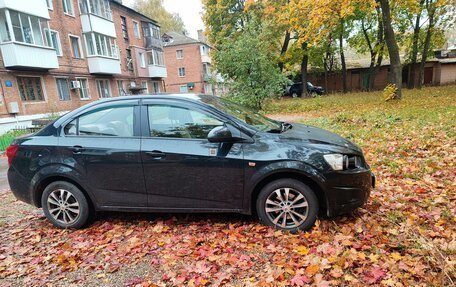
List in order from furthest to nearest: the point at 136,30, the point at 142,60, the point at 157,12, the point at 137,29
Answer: the point at 157,12, the point at 142,60, the point at 137,29, the point at 136,30

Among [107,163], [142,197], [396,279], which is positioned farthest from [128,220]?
[396,279]

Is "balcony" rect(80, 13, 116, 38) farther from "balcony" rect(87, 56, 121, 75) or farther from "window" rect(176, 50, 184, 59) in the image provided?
"window" rect(176, 50, 184, 59)

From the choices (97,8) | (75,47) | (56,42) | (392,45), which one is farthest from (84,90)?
(392,45)

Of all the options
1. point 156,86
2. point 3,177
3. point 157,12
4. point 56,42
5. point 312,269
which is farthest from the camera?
point 157,12

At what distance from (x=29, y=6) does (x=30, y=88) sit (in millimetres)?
4826

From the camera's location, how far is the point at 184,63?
45656mm

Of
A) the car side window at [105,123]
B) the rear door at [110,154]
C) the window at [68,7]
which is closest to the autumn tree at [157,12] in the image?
the window at [68,7]

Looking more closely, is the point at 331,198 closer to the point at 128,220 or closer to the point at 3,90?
the point at 128,220

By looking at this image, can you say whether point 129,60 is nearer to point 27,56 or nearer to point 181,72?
point 27,56

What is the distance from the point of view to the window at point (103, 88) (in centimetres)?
2510

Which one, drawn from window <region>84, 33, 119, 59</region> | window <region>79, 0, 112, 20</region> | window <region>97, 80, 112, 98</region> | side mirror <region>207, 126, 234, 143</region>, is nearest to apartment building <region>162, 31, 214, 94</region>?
window <region>97, 80, 112, 98</region>

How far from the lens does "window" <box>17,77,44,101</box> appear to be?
58.4 ft

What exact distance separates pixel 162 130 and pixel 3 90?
17.5 m

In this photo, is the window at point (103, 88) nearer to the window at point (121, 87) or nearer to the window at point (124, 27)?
the window at point (121, 87)
